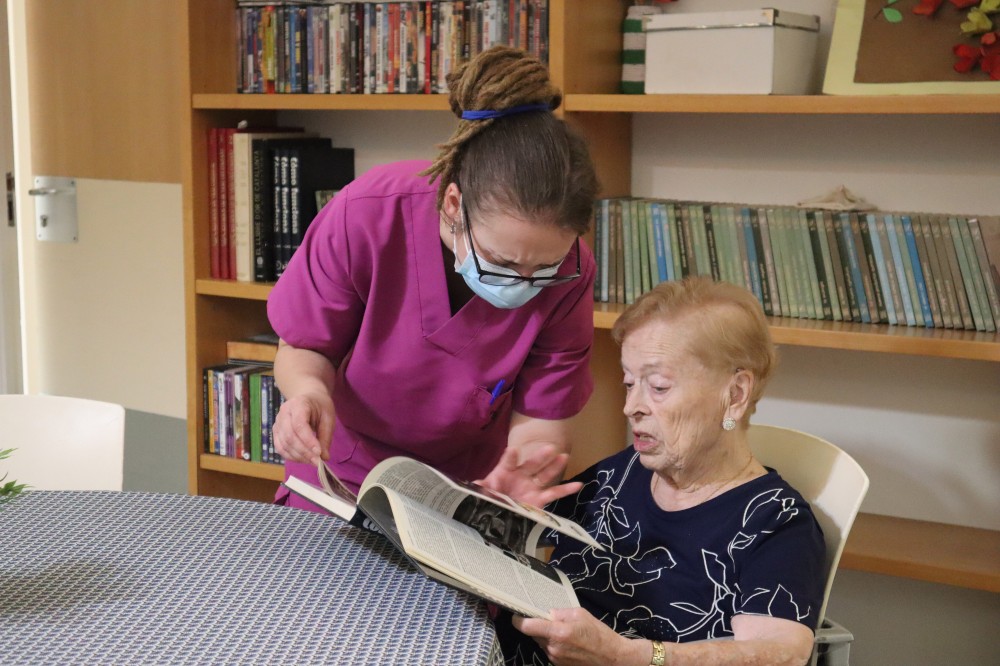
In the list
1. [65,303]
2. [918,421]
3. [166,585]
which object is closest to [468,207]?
[166,585]

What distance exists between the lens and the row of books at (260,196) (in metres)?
2.55

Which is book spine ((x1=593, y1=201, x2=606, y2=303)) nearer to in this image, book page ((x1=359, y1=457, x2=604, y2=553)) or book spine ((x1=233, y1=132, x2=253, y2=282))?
book spine ((x1=233, y1=132, x2=253, y2=282))

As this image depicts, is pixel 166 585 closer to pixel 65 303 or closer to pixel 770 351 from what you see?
pixel 770 351

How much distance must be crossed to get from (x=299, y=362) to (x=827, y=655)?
836mm

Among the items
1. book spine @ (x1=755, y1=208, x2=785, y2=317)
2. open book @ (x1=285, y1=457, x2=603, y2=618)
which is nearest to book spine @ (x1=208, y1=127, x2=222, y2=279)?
book spine @ (x1=755, y1=208, x2=785, y2=317)

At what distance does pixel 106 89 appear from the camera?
9.75ft

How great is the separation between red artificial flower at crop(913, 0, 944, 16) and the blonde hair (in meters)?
0.80

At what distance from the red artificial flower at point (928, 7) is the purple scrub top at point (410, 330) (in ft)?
2.73

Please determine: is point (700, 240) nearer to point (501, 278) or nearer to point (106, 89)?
point (501, 278)

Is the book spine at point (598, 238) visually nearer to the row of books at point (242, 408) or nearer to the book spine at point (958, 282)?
the book spine at point (958, 282)

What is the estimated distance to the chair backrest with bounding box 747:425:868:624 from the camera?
142 cm

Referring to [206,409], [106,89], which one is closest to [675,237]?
[206,409]

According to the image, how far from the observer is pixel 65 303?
3195 mm

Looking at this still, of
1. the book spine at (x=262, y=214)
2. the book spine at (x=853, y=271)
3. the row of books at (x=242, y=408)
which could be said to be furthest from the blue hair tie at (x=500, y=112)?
the row of books at (x=242, y=408)
